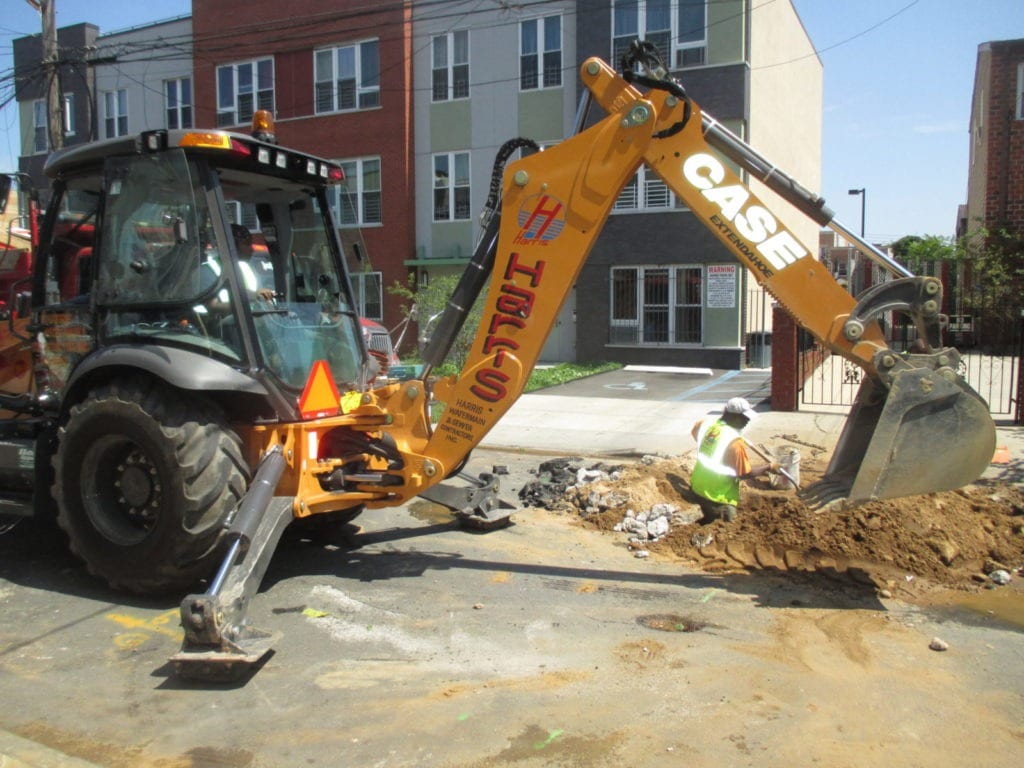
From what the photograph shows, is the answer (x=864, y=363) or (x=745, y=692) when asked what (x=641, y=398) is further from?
(x=745, y=692)

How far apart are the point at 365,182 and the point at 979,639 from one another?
71.2ft

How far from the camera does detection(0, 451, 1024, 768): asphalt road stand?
3562mm

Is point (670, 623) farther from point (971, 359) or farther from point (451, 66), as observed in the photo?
point (451, 66)

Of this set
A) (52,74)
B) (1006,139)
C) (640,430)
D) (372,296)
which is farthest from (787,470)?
(372,296)

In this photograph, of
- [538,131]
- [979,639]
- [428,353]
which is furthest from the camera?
[538,131]

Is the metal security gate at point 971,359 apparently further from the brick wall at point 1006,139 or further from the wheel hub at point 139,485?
the wheel hub at point 139,485

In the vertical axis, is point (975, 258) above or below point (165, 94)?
below

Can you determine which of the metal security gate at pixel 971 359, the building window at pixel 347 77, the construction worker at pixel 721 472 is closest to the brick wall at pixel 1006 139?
the metal security gate at pixel 971 359

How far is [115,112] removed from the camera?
27562mm

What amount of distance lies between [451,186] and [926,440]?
1992 cm

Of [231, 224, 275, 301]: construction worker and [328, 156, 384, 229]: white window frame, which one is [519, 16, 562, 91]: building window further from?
[231, 224, 275, 301]: construction worker

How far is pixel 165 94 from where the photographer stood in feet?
88.0

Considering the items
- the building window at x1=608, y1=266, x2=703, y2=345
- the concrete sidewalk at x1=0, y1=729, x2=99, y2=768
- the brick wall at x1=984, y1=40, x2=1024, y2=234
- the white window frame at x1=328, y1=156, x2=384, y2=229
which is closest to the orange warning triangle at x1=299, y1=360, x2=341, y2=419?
the concrete sidewalk at x1=0, y1=729, x2=99, y2=768

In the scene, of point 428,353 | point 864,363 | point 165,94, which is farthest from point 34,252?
point 165,94
